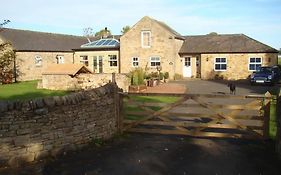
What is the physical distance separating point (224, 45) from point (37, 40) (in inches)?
874

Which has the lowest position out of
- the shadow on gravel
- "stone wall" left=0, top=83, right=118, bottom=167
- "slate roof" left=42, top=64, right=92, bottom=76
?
the shadow on gravel

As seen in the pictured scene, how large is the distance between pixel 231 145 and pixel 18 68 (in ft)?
98.0

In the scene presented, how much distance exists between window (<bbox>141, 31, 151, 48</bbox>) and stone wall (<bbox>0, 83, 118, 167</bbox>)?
2651 centimetres

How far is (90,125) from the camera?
364 inches

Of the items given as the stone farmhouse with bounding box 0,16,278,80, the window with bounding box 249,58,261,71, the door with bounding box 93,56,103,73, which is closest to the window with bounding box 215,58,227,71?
the stone farmhouse with bounding box 0,16,278,80

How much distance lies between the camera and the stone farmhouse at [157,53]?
33.6 m

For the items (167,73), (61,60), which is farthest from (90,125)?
(61,60)

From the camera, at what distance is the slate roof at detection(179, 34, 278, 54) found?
3289cm

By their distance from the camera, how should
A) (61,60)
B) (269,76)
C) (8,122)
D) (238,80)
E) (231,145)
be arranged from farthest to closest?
(61,60), (238,80), (269,76), (231,145), (8,122)

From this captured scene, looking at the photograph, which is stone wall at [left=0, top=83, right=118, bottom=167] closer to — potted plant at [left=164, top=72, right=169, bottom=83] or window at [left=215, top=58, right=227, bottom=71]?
potted plant at [left=164, top=72, right=169, bottom=83]

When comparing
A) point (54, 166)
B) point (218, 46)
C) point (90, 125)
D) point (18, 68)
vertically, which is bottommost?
point (54, 166)

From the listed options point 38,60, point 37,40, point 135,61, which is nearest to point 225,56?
point 135,61

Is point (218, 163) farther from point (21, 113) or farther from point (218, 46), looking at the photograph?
point (218, 46)

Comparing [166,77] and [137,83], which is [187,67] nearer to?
[166,77]
